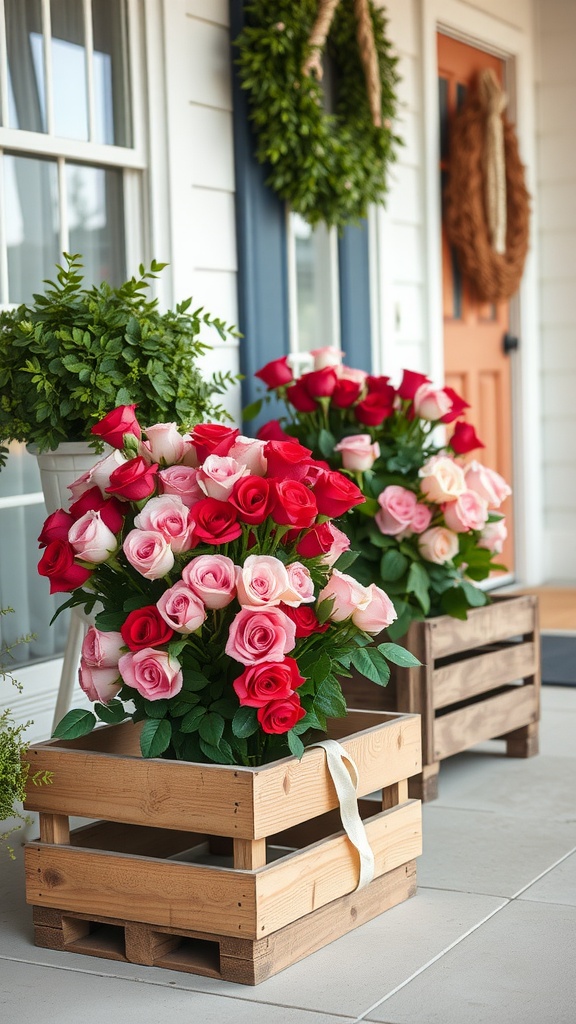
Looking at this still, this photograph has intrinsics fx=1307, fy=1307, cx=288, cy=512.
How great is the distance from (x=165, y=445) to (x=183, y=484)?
3.8 inches

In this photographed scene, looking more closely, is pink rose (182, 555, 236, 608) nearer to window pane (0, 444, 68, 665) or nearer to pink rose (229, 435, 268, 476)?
pink rose (229, 435, 268, 476)

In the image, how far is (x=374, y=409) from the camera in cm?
288

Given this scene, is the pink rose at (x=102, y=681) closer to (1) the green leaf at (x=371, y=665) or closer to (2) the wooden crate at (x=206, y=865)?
(2) the wooden crate at (x=206, y=865)

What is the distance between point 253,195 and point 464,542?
1.34m

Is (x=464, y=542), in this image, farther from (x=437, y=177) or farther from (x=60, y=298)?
(x=437, y=177)

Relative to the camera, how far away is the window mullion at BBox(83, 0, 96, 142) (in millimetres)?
3160

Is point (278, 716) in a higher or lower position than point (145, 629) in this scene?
lower

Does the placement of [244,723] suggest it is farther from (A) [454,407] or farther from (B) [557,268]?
(B) [557,268]

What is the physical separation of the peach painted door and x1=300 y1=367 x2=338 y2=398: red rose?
2.17 m

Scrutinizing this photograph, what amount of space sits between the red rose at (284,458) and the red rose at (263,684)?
292 millimetres

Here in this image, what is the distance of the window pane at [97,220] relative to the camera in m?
3.19

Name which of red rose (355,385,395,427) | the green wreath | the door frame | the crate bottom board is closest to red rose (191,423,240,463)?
the crate bottom board

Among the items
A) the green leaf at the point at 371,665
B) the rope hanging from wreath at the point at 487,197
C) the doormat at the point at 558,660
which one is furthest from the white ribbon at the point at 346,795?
the rope hanging from wreath at the point at 487,197

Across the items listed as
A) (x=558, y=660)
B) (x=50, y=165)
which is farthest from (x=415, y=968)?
(x=558, y=660)
